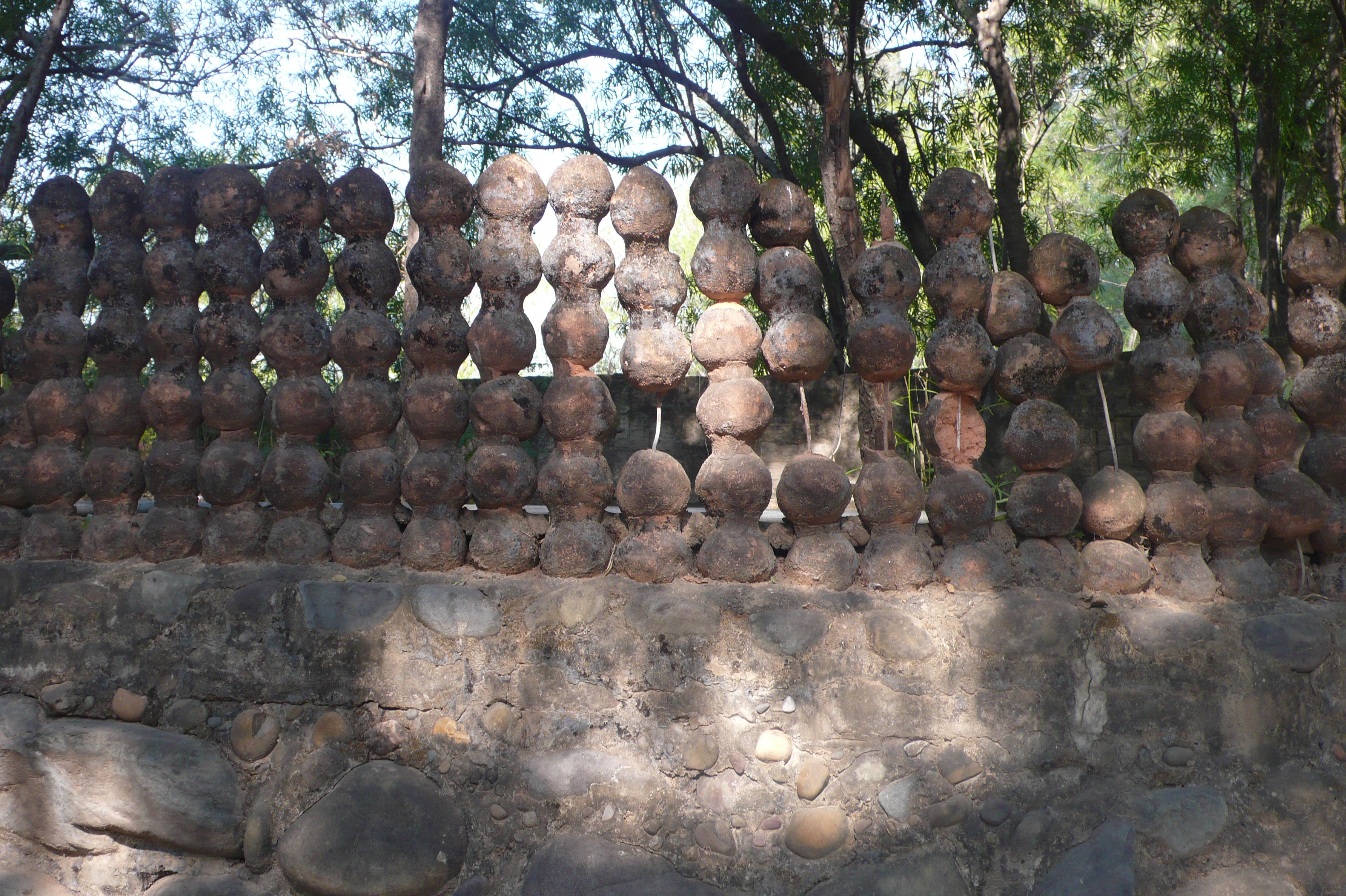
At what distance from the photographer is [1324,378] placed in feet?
7.17

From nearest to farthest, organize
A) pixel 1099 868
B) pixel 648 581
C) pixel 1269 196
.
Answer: pixel 1099 868 < pixel 648 581 < pixel 1269 196

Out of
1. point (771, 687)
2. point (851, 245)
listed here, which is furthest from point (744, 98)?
point (771, 687)

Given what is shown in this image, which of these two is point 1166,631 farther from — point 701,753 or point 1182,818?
point 701,753

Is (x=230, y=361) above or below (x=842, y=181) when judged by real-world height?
below

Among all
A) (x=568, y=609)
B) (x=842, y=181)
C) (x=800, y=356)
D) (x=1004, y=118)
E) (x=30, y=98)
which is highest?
(x=1004, y=118)

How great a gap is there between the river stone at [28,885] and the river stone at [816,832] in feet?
5.25

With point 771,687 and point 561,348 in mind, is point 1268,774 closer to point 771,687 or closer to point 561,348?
point 771,687

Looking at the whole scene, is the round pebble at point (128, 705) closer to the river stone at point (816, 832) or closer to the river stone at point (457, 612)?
the river stone at point (457, 612)

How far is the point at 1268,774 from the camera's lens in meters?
1.96

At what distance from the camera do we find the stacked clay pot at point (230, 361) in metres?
2.18

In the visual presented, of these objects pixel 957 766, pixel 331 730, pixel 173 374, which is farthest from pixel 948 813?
pixel 173 374

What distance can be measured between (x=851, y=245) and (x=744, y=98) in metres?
5.12

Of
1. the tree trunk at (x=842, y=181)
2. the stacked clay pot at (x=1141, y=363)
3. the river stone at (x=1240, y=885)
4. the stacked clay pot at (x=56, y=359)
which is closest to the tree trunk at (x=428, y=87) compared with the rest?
the tree trunk at (x=842, y=181)

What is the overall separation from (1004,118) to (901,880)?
4688 mm
